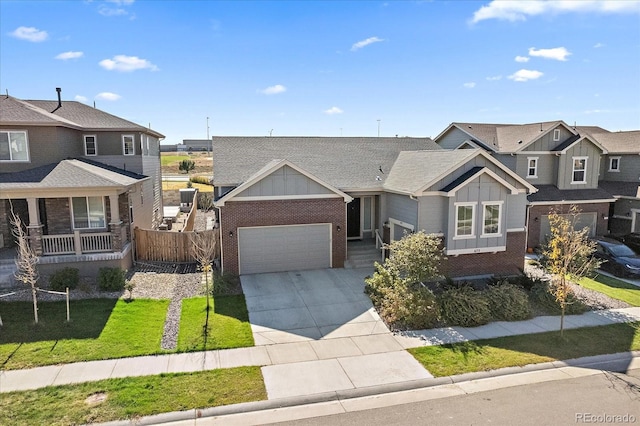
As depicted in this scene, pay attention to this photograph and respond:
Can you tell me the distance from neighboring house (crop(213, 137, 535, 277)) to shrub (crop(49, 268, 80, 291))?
17.9ft

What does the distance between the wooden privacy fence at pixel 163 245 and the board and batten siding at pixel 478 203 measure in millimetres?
10393

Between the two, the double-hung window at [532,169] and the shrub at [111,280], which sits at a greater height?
the double-hung window at [532,169]

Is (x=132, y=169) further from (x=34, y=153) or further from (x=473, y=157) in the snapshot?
(x=473, y=157)

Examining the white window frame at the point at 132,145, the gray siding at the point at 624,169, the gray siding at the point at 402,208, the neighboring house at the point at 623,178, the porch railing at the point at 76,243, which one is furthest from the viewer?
the gray siding at the point at 624,169

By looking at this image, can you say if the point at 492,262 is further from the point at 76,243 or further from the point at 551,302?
the point at 76,243

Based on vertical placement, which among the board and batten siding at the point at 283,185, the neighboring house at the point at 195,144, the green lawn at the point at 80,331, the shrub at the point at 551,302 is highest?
the neighboring house at the point at 195,144

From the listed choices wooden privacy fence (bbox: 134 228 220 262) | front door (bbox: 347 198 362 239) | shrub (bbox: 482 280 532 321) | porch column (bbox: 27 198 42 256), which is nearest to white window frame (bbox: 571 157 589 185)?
shrub (bbox: 482 280 532 321)

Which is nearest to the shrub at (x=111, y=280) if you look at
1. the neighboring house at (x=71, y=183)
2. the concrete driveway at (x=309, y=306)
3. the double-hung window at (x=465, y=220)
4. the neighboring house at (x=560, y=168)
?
the neighboring house at (x=71, y=183)

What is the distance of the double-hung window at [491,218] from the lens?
17156mm

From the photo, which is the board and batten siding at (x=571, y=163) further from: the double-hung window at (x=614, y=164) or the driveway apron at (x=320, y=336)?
the driveway apron at (x=320, y=336)

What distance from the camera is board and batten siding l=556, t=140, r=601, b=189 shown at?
24.9 metres

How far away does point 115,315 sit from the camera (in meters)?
12.9

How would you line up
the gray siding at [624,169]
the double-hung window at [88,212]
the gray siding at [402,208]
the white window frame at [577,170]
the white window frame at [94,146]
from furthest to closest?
the gray siding at [624,169]
the white window frame at [577,170]
the white window frame at [94,146]
the double-hung window at [88,212]
the gray siding at [402,208]

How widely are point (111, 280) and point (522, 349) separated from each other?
1382 cm
